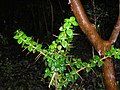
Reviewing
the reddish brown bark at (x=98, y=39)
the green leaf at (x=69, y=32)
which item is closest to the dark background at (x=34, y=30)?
the reddish brown bark at (x=98, y=39)

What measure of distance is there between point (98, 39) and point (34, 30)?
312cm

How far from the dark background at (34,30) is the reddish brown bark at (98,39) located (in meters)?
2.12

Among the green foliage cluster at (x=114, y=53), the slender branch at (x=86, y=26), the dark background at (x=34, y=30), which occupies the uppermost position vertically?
the slender branch at (x=86, y=26)

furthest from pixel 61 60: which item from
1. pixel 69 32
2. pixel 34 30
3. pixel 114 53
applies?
pixel 34 30

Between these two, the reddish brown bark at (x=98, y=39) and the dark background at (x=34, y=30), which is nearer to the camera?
the reddish brown bark at (x=98, y=39)

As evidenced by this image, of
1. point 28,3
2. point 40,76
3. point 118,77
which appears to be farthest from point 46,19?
point 118,77

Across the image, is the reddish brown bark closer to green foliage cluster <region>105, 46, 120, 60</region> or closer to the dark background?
green foliage cluster <region>105, 46, 120, 60</region>

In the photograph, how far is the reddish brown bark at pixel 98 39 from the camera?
1.35m

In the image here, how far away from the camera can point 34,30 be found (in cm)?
445

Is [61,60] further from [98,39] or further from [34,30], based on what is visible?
[34,30]

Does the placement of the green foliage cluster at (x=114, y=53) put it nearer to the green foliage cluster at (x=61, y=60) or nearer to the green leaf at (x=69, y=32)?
the green foliage cluster at (x=61, y=60)

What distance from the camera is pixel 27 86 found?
3.48 meters

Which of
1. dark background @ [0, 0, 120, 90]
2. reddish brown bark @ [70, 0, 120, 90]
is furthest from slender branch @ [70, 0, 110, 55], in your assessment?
dark background @ [0, 0, 120, 90]

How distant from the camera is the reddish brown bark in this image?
135 centimetres
